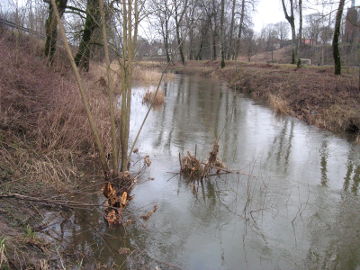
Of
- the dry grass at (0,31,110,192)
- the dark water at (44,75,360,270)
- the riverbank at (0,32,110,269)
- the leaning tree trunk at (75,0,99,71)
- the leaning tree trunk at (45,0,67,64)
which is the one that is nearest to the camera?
the riverbank at (0,32,110,269)

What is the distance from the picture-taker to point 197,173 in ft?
22.8

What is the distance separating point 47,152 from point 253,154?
4.45 m

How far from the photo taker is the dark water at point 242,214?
14.6 feet

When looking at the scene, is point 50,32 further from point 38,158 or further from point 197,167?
point 197,167

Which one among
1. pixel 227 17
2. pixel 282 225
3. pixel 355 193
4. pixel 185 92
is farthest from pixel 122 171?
pixel 227 17

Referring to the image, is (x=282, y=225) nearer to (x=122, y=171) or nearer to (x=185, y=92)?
(x=122, y=171)

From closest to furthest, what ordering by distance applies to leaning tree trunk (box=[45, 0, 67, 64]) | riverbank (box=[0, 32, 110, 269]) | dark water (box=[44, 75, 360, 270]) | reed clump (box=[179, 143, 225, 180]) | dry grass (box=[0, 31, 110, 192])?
riverbank (box=[0, 32, 110, 269])
dark water (box=[44, 75, 360, 270])
dry grass (box=[0, 31, 110, 192])
reed clump (box=[179, 143, 225, 180])
leaning tree trunk (box=[45, 0, 67, 64])

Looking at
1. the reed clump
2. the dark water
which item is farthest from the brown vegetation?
the reed clump

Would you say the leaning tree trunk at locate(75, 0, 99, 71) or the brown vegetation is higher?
the leaning tree trunk at locate(75, 0, 99, 71)

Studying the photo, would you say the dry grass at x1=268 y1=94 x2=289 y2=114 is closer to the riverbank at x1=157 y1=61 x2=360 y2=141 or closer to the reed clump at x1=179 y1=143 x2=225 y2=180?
the riverbank at x1=157 y1=61 x2=360 y2=141

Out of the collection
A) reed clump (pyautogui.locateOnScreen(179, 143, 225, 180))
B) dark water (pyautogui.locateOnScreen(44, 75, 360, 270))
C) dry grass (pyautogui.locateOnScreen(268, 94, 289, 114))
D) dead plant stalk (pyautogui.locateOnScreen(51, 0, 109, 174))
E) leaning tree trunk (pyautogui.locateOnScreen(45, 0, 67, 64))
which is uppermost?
leaning tree trunk (pyautogui.locateOnScreen(45, 0, 67, 64))

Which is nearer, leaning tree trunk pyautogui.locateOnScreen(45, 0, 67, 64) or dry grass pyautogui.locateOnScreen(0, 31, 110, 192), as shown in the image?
dry grass pyautogui.locateOnScreen(0, 31, 110, 192)

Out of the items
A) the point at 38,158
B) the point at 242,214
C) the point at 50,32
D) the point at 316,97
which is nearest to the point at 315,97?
the point at 316,97

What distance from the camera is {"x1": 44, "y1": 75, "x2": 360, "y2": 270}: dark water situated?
175 inches
